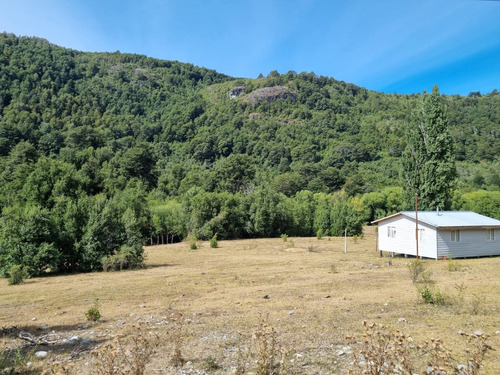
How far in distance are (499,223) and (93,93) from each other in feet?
455

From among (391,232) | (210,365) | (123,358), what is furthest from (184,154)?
(123,358)

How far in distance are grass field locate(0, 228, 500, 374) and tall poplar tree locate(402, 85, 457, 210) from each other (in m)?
14.0

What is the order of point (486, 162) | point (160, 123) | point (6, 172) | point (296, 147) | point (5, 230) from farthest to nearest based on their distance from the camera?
point (160, 123)
point (296, 147)
point (486, 162)
point (6, 172)
point (5, 230)

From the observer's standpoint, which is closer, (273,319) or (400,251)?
(273,319)

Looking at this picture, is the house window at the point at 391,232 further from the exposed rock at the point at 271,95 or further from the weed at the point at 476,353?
the exposed rock at the point at 271,95

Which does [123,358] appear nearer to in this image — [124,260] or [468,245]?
[124,260]

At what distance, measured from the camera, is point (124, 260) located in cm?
1948

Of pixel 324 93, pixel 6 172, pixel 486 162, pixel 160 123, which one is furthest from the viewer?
pixel 324 93

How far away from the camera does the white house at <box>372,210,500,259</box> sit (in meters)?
20.3

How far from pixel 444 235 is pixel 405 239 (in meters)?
2.40

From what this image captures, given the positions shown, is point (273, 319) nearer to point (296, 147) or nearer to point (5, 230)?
point (5, 230)

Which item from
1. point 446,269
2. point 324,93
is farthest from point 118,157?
point 324,93

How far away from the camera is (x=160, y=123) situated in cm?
12738

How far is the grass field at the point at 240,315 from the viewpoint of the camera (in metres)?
5.37
